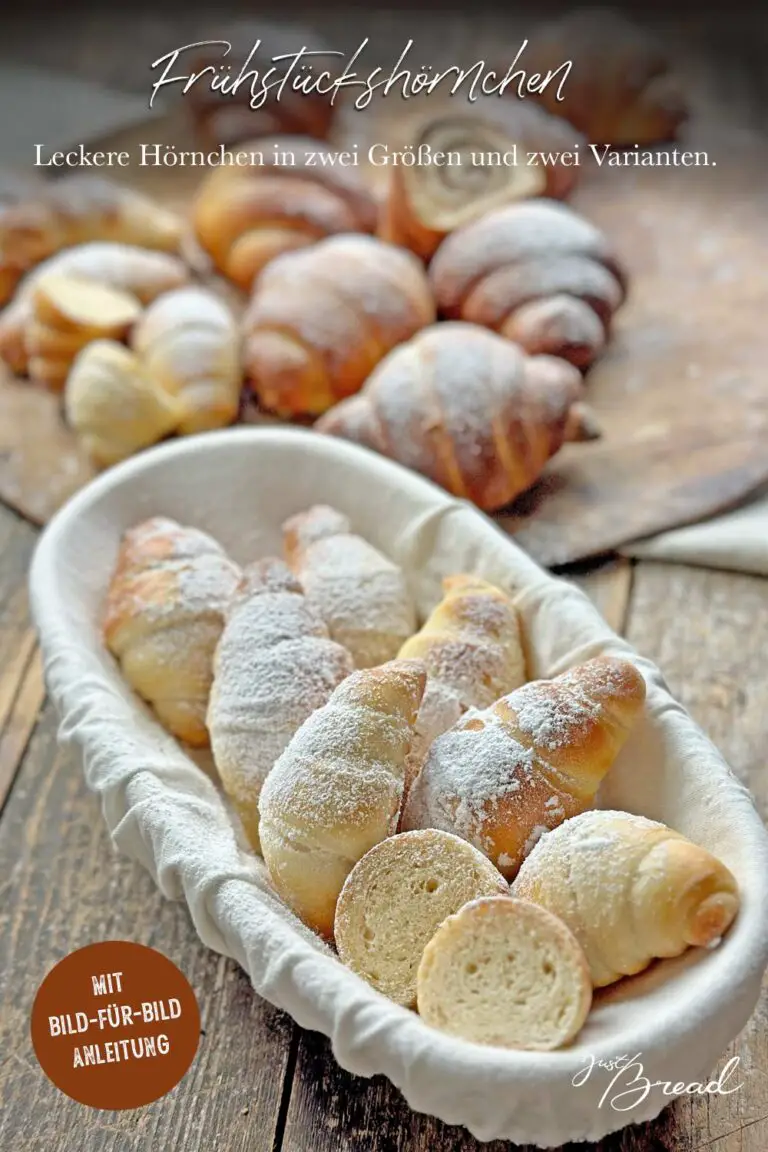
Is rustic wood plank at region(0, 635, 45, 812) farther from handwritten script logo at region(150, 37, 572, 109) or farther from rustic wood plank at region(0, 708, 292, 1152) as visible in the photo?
handwritten script logo at region(150, 37, 572, 109)

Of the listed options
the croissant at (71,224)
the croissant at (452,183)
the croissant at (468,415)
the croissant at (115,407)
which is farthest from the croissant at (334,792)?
the croissant at (71,224)

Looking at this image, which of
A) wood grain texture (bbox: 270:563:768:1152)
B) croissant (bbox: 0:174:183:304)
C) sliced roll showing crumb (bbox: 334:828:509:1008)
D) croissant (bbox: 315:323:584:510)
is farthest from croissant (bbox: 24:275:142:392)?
sliced roll showing crumb (bbox: 334:828:509:1008)

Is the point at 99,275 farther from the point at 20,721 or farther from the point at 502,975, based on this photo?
the point at 502,975

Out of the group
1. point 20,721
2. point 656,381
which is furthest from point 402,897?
point 656,381

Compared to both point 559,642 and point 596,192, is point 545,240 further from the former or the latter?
point 559,642

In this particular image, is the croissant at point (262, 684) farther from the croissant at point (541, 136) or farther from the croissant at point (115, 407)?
the croissant at point (541, 136)
